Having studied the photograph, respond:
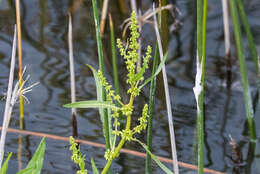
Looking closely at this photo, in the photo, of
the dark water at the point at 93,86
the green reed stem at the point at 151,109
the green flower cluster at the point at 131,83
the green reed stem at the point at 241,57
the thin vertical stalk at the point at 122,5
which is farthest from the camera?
the thin vertical stalk at the point at 122,5

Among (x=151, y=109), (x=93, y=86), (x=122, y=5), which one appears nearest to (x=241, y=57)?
(x=151, y=109)

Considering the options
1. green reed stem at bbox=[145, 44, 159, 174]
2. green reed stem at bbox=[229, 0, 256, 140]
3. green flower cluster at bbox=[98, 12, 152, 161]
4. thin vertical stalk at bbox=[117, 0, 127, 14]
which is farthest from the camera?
thin vertical stalk at bbox=[117, 0, 127, 14]

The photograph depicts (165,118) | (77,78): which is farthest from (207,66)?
(77,78)

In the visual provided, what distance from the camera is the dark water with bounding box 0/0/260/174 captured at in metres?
1.61

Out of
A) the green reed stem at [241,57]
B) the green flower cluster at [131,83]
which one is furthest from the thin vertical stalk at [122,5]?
the green flower cluster at [131,83]

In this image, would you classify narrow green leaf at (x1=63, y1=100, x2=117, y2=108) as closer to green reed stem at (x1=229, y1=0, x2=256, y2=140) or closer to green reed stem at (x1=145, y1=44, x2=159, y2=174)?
green reed stem at (x1=145, y1=44, x2=159, y2=174)

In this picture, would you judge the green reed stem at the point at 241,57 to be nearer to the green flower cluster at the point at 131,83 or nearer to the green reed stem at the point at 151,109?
the green reed stem at the point at 151,109

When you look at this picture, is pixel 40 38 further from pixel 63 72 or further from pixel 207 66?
pixel 207 66

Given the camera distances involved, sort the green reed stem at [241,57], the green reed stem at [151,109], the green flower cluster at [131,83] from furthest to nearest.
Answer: the green reed stem at [241,57], the green reed stem at [151,109], the green flower cluster at [131,83]

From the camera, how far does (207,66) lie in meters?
2.24

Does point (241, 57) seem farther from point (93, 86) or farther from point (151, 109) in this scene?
point (93, 86)

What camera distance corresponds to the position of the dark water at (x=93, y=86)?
1613mm

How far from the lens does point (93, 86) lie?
6.57ft

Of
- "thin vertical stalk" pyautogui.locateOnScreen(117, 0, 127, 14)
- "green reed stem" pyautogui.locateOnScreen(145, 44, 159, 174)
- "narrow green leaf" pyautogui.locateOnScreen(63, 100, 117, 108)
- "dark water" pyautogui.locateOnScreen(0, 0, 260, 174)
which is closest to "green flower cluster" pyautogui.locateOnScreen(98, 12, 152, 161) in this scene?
"narrow green leaf" pyautogui.locateOnScreen(63, 100, 117, 108)
